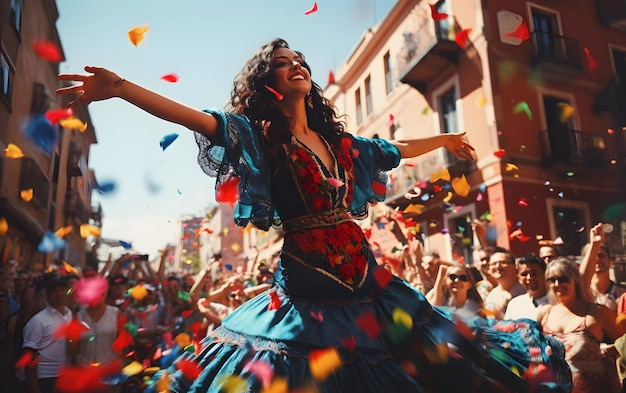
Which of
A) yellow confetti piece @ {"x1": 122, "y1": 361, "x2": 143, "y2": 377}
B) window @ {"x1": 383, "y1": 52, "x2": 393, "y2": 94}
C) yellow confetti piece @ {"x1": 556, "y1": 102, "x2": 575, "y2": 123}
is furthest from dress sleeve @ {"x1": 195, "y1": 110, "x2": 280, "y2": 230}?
window @ {"x1": 383, "y1": 52, "x2": 393, "y2": 94}

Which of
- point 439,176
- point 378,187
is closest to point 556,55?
point 439,176

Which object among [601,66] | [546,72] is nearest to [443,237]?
[546,72]

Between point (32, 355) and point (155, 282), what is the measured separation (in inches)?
179

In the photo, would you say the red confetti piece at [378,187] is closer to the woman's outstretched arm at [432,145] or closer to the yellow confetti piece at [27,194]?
the woman's outstretched arm at [432,145]

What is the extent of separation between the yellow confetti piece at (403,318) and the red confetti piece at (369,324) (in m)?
0.07

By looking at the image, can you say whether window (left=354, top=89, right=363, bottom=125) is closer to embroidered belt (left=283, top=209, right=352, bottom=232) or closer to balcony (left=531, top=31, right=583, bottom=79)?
balcony (left=531, top=31, right=583, bottom=79)

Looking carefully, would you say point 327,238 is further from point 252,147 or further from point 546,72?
point 546,72

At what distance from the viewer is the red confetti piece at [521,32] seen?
13289 mm

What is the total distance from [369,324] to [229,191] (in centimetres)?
79

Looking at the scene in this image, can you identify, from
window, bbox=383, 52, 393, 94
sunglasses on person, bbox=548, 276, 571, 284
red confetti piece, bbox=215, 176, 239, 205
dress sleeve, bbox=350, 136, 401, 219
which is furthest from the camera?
window, bbox=383, 52, 393, 94

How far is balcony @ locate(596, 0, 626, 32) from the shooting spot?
48.1 ft

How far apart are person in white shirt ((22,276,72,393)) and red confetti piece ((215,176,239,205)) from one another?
323 centimetres

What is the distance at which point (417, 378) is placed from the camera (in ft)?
5.53

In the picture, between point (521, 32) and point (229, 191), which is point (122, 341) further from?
point (521, 32)
